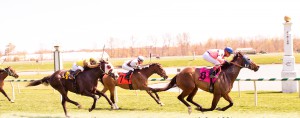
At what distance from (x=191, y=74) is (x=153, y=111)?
2.02 m

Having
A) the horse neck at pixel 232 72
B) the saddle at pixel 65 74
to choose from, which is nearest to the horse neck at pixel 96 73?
the saddle at pixel 65 74

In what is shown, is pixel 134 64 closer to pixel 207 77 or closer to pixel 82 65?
pixel 82 65

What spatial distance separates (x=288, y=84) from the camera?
57.6ft

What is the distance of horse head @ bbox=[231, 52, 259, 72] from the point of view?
10.6 meters

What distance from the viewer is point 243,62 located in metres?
10.7

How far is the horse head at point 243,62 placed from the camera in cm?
1064

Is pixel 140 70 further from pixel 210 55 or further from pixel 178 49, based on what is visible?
pixel 178 49

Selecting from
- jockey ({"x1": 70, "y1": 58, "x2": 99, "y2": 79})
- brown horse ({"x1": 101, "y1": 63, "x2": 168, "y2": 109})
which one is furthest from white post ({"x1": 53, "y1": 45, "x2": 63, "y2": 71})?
jockey ({"x1": 70, "y1": 58, "x2": 99, "y2": 79})

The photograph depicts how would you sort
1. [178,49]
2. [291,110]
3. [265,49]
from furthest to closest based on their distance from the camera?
[178,49], [265,49], [291,110]

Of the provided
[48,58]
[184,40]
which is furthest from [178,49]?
[48,58]

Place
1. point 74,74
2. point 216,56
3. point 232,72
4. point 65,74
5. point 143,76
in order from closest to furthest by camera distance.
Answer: point 232,72 < point 216,56 < point 74,74 < point 65,74 < point 143,76

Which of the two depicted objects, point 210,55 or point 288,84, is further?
point 288,84

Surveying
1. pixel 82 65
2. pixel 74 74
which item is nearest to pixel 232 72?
pixel 82 65

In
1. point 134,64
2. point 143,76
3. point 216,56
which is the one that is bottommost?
point 143,76
